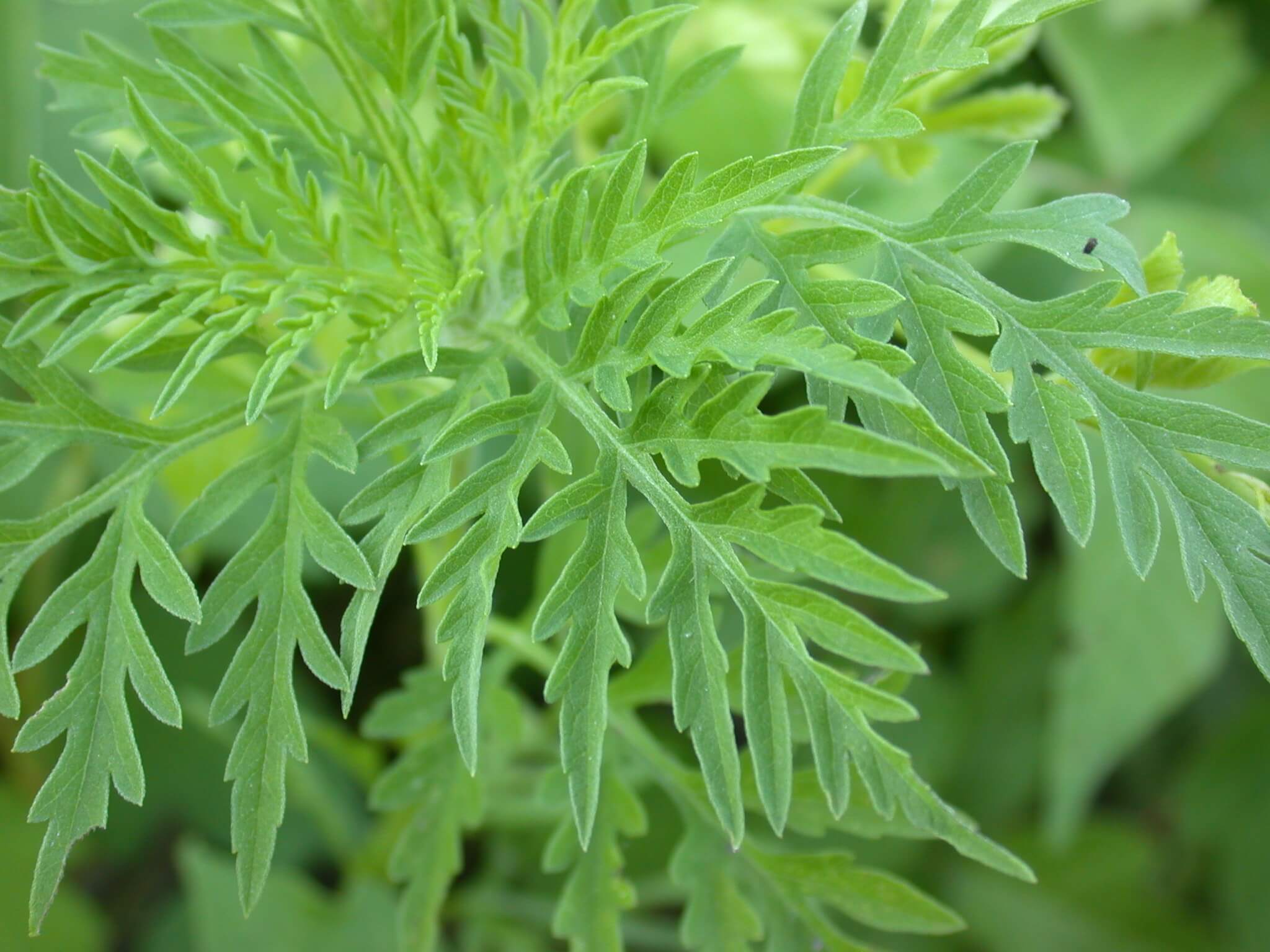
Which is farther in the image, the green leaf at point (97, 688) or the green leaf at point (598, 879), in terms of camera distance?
the green leaf at point (598, 879)

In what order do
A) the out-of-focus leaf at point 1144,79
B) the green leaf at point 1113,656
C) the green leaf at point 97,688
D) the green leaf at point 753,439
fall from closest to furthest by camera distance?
the green leaf at point 753,439, the green leaf at point 97,688, the green leaf at point 1113,656, the out-of-focus leaf at point 1144,79

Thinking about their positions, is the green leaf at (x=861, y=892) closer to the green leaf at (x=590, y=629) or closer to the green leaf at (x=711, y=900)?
the green leaf at (x=711, y=900)

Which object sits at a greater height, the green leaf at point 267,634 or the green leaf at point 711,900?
the green leaf at point 267,634

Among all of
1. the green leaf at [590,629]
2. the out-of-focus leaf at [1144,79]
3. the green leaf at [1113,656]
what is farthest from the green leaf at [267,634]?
the out-of-focus leaf at [1144,79]

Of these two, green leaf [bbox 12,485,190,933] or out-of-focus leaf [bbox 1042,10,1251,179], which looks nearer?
green leaf [bbox 12,485,190,933]

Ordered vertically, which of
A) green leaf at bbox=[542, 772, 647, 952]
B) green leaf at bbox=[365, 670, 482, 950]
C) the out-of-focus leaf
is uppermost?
green leaf at bbox=[365, 670, 482, 950]

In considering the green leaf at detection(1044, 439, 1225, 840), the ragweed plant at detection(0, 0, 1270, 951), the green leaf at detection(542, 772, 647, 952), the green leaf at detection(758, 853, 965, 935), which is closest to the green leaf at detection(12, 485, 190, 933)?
the ragweed plant at detection(0, 0, 1270, 951)

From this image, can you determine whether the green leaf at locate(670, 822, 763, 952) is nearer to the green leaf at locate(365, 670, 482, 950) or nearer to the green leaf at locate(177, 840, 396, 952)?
the green leaf at locate(365, 670, 482, 950)

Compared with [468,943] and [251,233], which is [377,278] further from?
[468,943]

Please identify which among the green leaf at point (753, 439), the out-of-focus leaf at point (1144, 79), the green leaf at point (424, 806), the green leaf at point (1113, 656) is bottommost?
the green leaf at point (1113, 656)
